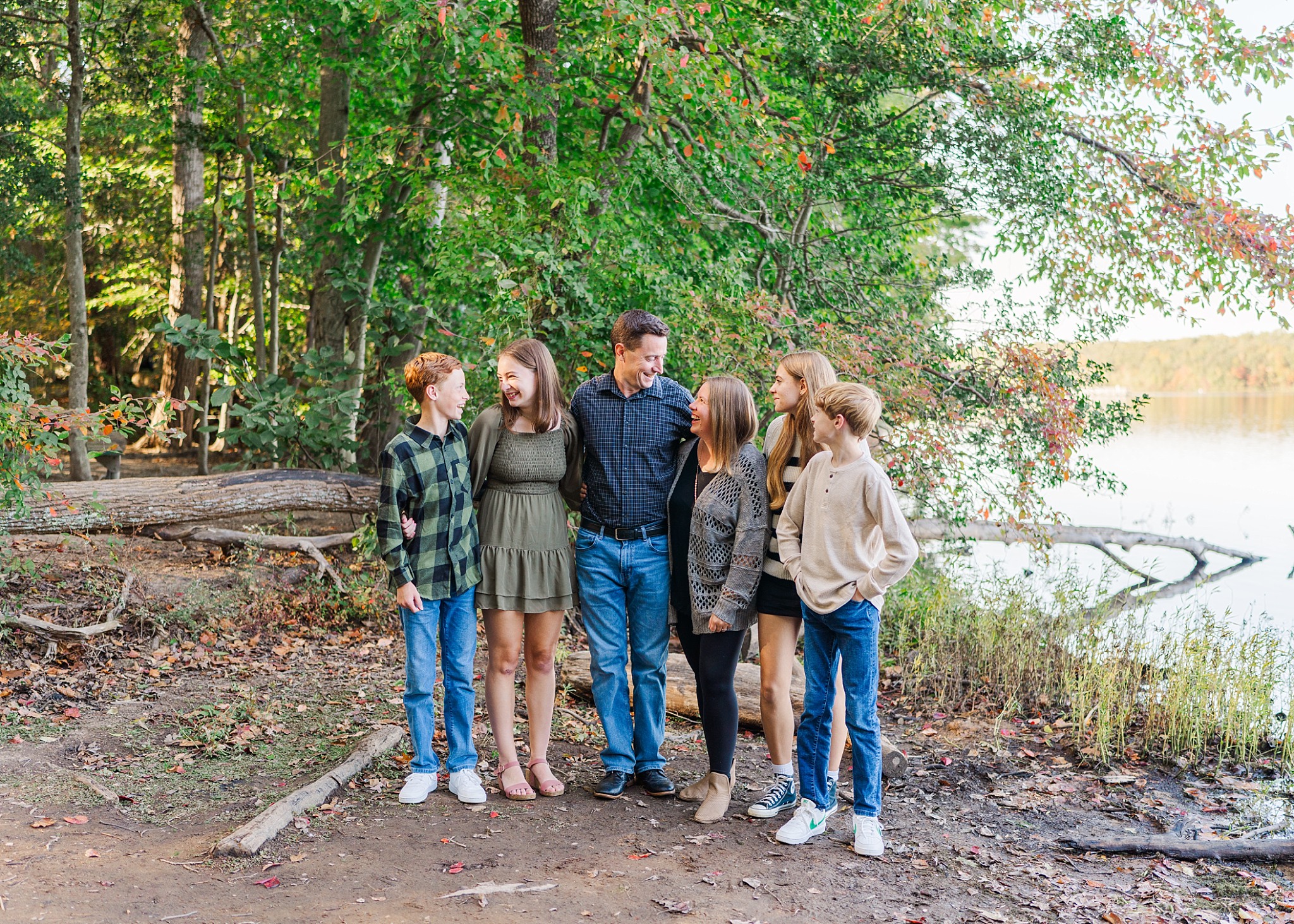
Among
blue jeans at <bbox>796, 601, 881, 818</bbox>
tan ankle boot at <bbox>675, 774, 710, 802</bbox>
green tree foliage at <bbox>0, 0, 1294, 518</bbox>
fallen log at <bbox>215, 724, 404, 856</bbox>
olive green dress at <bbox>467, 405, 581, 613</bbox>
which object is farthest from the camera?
green tree foliage at <bbox>0, 0, 1294, 518</bbox>

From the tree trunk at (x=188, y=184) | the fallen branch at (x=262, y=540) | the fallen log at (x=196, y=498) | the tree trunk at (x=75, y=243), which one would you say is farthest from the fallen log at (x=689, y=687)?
the tree trunk at (x=188, y=184)

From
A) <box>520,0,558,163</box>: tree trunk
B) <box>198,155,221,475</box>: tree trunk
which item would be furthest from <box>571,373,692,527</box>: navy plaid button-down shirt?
<box>198,155,221,475</box>: tree trunk

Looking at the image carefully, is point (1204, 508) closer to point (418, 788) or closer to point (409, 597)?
point (418, 788)

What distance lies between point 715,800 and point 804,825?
1.20ft

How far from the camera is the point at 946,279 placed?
9.62m

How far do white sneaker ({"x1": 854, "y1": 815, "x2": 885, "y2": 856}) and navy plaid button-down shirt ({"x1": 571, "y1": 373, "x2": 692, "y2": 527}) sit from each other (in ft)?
4.50

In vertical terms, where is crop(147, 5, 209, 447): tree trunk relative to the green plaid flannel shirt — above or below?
above

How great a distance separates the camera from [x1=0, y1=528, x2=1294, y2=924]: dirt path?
10.9 ft

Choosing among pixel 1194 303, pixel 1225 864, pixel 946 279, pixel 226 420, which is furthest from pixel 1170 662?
pixel 226 420

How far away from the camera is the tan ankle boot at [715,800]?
4.02m

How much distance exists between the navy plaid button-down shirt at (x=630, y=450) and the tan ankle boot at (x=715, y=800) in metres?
1.06

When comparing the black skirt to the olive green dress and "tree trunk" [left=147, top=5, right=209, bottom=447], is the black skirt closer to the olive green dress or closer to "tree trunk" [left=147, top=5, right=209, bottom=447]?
the olive green dress

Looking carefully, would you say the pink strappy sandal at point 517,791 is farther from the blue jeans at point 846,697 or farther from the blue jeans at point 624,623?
the blue jeans at point 846,697

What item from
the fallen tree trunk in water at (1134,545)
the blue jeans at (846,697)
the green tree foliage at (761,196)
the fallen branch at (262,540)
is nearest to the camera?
the blue jeans at (846,697)
